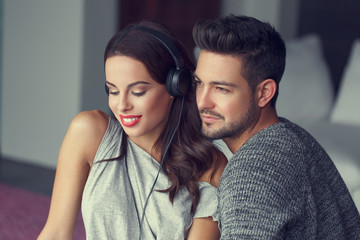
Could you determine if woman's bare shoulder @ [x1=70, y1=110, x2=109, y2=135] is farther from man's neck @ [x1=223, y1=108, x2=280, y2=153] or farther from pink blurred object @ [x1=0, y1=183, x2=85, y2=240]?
pink blurred object @ [x1=0, y1=183, x2=85, y2=240]

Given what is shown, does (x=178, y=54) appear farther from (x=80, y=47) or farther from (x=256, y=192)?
(x=80, y=47)

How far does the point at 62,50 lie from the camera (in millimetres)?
3803

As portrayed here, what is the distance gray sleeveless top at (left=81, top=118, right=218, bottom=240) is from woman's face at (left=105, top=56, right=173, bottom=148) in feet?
0.42

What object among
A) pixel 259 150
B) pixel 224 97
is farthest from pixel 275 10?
pixel 259 150

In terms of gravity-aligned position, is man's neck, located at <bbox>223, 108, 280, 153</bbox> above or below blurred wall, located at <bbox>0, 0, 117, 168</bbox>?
above

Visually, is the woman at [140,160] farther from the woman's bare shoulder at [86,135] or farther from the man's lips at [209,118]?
the man's lips at [209,118]

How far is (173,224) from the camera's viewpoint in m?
1.35

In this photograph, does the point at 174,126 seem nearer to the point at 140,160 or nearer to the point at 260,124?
the point at 140,160

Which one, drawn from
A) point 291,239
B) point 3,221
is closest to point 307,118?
point 3,221

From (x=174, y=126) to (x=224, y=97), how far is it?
291 mm

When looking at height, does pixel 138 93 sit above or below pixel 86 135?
above

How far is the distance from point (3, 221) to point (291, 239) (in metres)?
2.19

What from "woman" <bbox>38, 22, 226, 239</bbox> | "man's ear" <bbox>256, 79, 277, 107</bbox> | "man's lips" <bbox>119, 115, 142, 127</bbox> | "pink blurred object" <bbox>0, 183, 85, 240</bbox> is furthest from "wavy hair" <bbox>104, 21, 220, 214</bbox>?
"pink blurred object" <bbox>0, 183, 85, 240</bbox>

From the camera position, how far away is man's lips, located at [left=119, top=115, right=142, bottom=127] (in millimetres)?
1350
